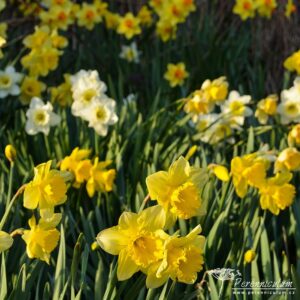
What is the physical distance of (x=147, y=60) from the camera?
3.88 meters

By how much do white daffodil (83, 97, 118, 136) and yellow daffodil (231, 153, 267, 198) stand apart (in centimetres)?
69

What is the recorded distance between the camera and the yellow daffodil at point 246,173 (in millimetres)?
1952

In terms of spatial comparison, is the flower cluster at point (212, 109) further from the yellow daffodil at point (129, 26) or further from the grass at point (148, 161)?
the yellow daffodil at point (129, 26)

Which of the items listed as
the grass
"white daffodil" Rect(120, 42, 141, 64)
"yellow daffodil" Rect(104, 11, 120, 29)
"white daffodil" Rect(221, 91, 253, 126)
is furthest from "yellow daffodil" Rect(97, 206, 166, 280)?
"yellow daffodil" Rect(104, 11, 120, 29)

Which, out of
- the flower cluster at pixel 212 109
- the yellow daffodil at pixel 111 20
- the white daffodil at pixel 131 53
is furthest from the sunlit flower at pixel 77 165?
the yellow daffodil at pixel 111 20

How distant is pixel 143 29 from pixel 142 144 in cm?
180

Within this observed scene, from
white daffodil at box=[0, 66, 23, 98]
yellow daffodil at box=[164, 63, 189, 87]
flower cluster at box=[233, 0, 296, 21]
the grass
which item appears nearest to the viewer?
the grass

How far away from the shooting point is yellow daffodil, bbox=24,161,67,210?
4.95ft

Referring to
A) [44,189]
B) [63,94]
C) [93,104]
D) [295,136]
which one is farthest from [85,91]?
[44,189]

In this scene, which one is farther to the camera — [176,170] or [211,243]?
[211,243]

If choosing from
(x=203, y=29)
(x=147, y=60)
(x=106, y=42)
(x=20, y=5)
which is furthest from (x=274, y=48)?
(x=20, y=5)

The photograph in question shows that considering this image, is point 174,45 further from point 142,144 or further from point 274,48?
point 142,144

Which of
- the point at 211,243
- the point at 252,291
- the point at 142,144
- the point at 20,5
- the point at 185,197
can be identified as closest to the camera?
the point at 185,197

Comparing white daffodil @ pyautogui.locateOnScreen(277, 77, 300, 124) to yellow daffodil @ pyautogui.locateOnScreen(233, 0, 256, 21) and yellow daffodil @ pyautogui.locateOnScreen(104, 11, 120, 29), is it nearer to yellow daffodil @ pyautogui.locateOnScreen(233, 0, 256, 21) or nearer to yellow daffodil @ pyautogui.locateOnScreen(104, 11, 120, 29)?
yellow daffodil @ pyautogui.locateOnScreen(233, 0, 256, 21)
